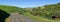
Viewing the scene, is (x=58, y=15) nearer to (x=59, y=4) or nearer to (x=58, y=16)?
(x=58, y=16)

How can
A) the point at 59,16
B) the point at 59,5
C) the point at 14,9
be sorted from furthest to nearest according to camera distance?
the point at 14,9
the point at 59,5
the point at 59,16

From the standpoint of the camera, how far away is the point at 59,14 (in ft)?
118

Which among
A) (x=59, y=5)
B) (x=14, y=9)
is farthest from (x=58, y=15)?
(x=14, y=9)

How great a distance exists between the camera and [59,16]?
116 feet

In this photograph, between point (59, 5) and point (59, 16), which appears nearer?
point (59, 16)

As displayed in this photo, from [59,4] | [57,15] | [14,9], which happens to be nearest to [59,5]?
[59,4]

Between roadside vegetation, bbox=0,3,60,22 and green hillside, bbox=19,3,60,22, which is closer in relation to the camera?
green hillside, bbox=19,3,60,22

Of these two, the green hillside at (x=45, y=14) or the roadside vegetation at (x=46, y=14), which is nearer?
the green hillside at (x=45, y=14)

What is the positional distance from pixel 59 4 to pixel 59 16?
31.7 m

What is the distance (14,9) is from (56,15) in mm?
72051

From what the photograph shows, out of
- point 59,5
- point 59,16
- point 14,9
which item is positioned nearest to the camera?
point 59,16

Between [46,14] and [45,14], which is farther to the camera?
[45,14]

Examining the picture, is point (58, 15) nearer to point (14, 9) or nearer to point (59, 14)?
point (59, 14)

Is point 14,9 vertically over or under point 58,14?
under
